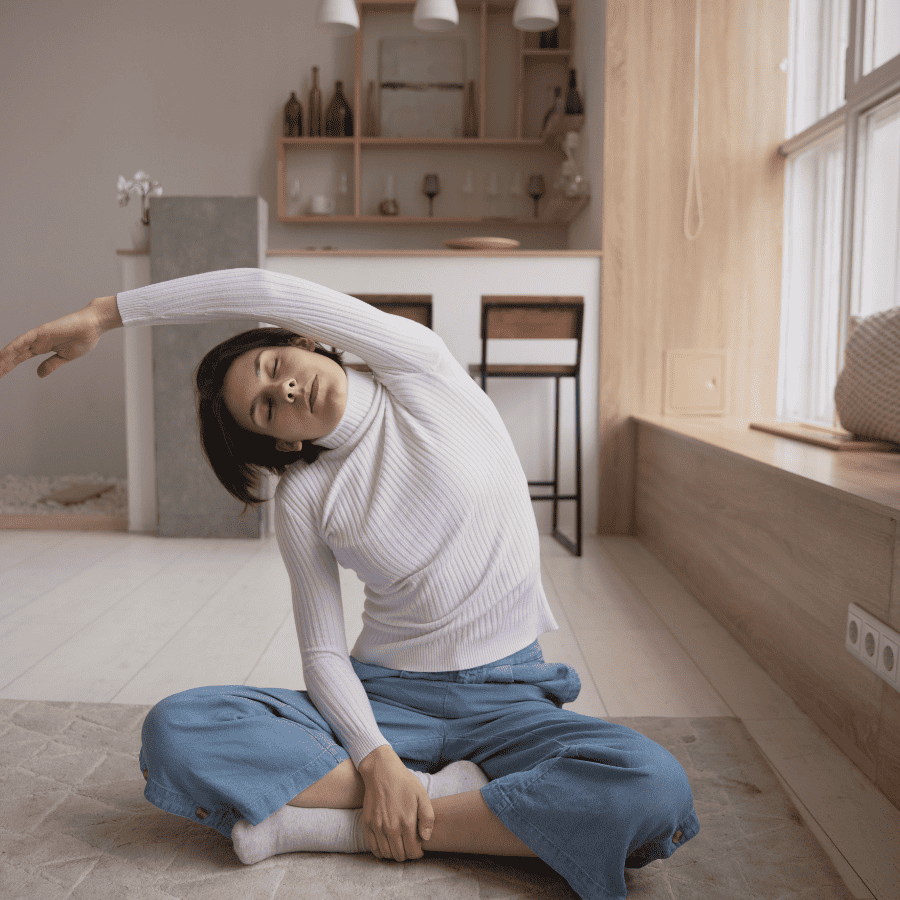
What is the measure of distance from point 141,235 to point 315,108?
2.05 meters

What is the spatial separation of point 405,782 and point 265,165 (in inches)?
184

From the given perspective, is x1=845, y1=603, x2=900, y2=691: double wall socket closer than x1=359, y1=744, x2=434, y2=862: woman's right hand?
No

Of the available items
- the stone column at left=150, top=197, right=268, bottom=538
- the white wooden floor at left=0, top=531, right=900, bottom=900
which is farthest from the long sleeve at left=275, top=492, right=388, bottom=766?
the stone column at left=150, top=197, right=268, bottom=538

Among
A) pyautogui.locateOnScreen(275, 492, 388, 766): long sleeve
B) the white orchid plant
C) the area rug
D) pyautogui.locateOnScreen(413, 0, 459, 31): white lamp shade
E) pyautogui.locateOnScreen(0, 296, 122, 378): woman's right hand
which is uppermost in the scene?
pyautogui.locateOnScreen(413, 0, 459, 31): white lamp shade

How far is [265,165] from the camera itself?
5.12 meters

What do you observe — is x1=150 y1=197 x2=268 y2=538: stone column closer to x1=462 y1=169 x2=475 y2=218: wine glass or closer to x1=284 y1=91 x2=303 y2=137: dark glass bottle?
x1=284 y1=91 x2=303 y2=137: dark glass bottle

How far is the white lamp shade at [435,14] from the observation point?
374 cm

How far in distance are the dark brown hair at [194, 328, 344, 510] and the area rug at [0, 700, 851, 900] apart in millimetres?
515

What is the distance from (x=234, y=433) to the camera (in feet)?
3.91

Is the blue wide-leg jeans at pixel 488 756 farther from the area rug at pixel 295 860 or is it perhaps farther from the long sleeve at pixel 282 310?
the long sleeve at pixel 282 310

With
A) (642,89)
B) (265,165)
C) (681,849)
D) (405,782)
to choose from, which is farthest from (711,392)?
(265,165)

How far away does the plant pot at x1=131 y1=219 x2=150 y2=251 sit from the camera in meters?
3.33

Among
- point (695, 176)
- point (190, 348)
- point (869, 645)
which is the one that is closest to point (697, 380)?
point (695, 176)

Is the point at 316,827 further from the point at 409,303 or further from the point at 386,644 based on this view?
the point at 409,303
